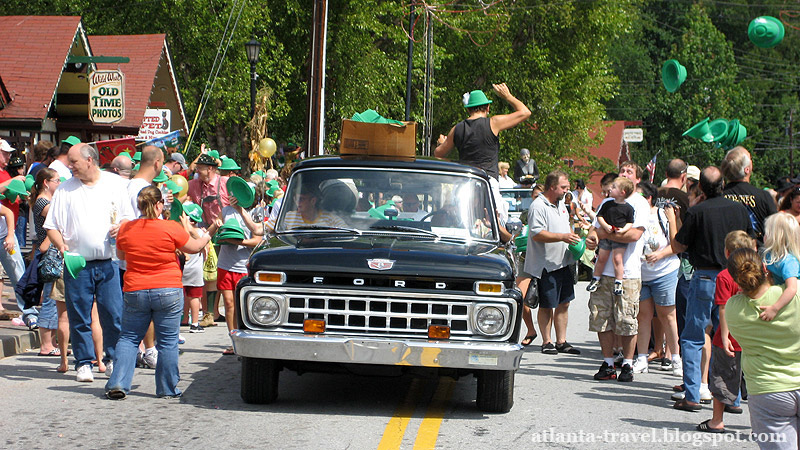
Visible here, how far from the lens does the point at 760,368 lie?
5.90m

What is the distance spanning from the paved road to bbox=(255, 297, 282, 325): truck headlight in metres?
0.70

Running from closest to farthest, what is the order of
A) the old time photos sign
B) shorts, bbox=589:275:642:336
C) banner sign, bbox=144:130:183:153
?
shorts, bbox=589:275:642:336 → the old time photos sign → banner sign, bbox=144:130:183:153

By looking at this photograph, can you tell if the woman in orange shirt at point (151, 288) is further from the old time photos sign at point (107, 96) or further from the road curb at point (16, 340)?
the old time photos sign at point (107, 96)

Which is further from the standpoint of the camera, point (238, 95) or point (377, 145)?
point (238, 95)

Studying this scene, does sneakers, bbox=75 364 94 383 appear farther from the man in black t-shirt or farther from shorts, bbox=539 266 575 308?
the man in black t-shirt

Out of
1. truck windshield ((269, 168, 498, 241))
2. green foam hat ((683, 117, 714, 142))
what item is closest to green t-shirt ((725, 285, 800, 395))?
truck windshield ((269, 168, 498, 241))

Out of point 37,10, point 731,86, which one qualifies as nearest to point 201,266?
point 37,10

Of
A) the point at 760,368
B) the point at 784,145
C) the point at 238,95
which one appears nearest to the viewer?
the point at 760,368

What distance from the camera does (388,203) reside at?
27.6 feet

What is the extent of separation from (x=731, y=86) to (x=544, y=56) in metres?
36.5

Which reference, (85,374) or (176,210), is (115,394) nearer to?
(85,374)

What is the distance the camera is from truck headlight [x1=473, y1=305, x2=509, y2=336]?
7.36 m

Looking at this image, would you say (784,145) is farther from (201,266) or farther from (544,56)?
(201,266)

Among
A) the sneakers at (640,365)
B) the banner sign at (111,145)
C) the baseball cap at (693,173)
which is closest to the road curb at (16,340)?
the sneakers at (640,365)
